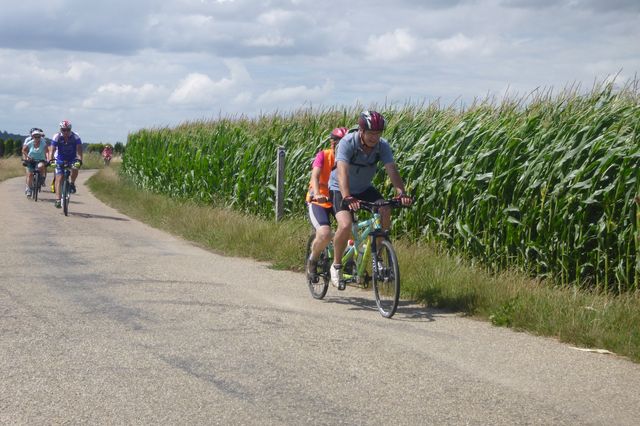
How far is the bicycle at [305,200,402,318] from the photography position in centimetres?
913

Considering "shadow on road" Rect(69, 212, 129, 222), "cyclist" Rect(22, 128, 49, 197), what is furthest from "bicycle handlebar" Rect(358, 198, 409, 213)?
"cyclist" Rect(22, 128, 49, 197)

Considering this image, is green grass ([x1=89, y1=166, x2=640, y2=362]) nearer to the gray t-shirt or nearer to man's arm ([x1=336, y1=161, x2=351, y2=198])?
the gray t-shirt

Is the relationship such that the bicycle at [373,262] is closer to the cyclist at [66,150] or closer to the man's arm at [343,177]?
the man's arm at [343,177]

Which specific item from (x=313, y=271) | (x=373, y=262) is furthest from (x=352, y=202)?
(x=313, y=271)

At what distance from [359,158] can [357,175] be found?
21 centimetres

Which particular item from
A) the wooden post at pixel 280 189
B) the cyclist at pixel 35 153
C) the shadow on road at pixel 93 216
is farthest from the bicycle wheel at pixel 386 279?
the cyclist at pixel 35 153

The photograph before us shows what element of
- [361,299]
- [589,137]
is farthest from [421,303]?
[589,137]

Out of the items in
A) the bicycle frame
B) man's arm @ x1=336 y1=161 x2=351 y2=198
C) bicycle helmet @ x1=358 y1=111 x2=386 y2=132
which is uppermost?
bicycle helmet @ x1=358 y1=111 x2=386 y2=132

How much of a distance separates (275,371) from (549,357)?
2210 mm

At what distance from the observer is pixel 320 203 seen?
9.99m

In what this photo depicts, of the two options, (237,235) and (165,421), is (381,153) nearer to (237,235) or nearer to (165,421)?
(165,421)

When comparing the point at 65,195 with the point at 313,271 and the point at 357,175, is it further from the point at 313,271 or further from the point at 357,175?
the point at 357,175

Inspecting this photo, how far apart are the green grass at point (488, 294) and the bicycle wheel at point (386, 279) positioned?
0.76 metres

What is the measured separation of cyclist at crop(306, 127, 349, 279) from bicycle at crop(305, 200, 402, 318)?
0.50 feet
